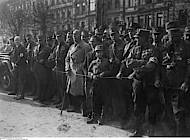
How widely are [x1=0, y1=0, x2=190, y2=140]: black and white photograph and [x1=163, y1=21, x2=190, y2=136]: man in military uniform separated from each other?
0.04 feet

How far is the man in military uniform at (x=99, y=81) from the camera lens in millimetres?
4211

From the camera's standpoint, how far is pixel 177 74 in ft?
11.4

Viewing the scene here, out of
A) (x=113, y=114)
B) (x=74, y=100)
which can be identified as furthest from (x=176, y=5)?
(x=74, y=100)

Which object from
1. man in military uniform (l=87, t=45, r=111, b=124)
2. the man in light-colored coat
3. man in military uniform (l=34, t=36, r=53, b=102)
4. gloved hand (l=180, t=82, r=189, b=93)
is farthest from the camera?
man in military uniform (l=34, t=36, r=53, b=102)

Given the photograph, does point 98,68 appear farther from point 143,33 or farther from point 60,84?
point 60,84

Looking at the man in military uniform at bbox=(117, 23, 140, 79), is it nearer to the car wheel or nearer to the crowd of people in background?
the crowd of people in background

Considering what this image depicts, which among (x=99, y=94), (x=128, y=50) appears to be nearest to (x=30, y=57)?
(x=99, y=94)

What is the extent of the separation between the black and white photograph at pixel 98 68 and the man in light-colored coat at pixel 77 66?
2cm

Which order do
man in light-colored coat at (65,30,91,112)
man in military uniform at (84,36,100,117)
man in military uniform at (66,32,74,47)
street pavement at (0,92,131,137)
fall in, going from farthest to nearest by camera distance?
man in military uniform at (66,32,74,47), man in light-colored coat at (65,30,91,112), man in military uniform at (84,36,100,117), street pavement at (0,92,131,137)

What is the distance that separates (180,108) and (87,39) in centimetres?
226

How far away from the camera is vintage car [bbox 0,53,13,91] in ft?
22.6

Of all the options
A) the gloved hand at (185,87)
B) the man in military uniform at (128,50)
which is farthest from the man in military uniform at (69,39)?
the gloved hand at (185,87)

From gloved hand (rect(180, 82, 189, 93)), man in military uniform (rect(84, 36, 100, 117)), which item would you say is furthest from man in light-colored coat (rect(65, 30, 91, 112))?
gloved hand (rect(180, 82, 189, 93))

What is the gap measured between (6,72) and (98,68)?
11.9 ft
